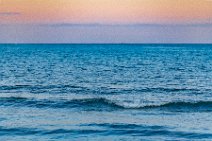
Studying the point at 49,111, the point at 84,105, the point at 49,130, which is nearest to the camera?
the point at 49,130

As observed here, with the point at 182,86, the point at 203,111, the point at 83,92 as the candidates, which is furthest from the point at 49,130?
the point at 182,86

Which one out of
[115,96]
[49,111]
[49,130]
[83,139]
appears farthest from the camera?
[115,96]

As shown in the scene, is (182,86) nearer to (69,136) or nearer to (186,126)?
(186,126)

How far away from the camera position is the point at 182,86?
141 ft

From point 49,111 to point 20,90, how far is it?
1095 cm

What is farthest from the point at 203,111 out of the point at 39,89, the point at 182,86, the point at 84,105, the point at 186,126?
the point at 39,89

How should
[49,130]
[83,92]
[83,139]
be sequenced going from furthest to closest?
[83,92] < [49,130] < [83,139]

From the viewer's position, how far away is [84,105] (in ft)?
105

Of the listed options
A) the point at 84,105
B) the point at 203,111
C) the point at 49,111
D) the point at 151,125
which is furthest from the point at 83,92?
the point at 151,125

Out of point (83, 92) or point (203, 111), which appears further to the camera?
point (83, 92)

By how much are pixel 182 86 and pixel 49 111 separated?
57.8 ft

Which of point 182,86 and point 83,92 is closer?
point 83,92

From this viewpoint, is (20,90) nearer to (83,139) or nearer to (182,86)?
(182,86)

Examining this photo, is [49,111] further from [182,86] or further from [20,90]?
[182,86]
